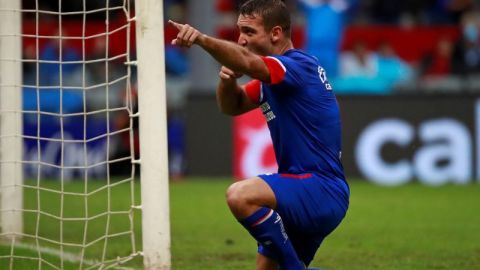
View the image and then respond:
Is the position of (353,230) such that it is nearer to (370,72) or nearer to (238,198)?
(238,198)

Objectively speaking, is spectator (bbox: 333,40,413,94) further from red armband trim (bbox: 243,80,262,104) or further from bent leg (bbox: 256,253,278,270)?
bent leg (bbox: 256,253,278,270)

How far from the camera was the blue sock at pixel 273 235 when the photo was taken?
5.91 m

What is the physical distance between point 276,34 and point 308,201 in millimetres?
1067

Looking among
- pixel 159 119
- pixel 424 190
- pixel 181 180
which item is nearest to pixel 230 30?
pixel 181 180

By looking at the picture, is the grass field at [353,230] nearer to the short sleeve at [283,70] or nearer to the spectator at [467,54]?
the short sleeve at [283,70]

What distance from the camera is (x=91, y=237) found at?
32.0ft

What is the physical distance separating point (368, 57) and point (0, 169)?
10.4 m

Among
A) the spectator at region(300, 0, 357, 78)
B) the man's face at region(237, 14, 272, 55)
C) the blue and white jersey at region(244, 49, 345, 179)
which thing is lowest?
the blue and white jersey at region(244, 49, 345, 179)

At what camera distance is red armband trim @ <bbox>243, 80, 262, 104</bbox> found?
660 centimetres

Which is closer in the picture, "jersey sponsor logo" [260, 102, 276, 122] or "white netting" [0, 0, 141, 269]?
"jersey sponsor logo" [260, 102, 276, 122]

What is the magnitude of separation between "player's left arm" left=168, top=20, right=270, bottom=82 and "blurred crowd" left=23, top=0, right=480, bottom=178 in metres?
10.8

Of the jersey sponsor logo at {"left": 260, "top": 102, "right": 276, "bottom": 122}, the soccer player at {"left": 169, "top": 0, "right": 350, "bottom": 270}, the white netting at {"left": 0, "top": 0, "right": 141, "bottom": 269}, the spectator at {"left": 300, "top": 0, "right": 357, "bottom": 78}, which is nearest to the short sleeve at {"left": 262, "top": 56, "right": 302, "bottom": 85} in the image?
the soccer player at {"left": 169, "top": 0, "right": 350, "bottom": 270}

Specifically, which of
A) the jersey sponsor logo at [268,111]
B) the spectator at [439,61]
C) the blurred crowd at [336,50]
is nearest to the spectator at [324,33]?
the blurred crowd at [336,50]

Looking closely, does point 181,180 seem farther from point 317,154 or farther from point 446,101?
point 317,154
